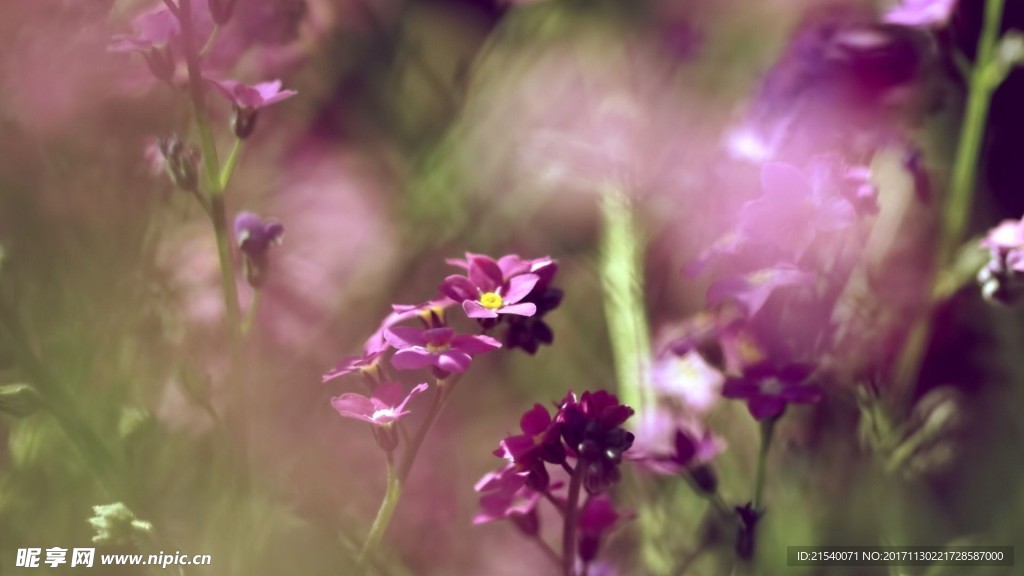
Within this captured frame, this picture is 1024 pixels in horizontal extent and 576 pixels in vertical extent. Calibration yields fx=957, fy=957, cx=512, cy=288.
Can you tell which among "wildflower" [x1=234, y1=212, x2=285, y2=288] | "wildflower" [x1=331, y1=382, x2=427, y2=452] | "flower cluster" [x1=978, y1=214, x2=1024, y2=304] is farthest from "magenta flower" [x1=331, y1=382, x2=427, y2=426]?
"flower cluster" [x1=978, y1=214, x2=1024, y2=304]

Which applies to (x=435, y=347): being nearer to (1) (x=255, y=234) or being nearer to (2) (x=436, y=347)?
(2) (x=436, y=347)

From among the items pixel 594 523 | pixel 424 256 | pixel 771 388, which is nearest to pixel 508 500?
pixel 594 523

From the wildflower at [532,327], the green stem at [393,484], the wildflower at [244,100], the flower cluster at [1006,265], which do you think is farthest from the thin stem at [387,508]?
the flower cluster at [1006,265]

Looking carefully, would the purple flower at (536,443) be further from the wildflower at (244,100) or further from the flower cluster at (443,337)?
the wildflower at (244,100)

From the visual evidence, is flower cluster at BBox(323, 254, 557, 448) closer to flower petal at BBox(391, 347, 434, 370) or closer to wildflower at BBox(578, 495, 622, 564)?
flower petal at BBox(391, 347, 434, 370)

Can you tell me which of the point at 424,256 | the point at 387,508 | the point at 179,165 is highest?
the point at 179,165

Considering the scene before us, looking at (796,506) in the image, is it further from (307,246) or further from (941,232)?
(307,246)
